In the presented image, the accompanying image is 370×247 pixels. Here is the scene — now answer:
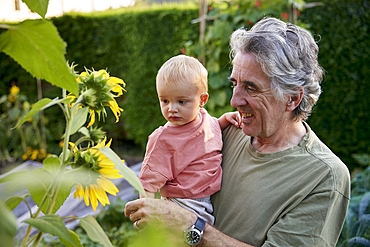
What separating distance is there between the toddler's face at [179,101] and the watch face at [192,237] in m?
0.48

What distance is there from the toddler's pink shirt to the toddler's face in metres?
0.05

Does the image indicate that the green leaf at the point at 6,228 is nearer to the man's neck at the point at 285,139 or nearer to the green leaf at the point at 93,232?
the green leaf at the point at 93,232

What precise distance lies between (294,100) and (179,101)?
0.52 meters

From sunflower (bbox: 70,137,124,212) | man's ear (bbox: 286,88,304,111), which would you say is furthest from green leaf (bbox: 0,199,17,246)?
man's ear (bbox: 286,88,304,111)

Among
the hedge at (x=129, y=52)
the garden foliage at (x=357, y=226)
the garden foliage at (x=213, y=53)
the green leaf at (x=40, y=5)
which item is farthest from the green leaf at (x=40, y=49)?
the hedge at (x=129, y=52)

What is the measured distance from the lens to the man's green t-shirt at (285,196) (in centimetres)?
119

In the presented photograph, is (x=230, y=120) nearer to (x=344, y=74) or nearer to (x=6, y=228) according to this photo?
(x=6, y=228)

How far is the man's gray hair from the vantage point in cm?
136

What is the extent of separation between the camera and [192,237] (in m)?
1.29

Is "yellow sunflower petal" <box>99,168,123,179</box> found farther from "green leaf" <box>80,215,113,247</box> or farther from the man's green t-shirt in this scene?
the man's green t-shirt

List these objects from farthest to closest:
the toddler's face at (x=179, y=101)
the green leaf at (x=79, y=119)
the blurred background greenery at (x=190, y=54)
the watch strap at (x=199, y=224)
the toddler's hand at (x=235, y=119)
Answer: the blurred background greenery at (x=190, y=54) < the toddler's hand at (x=235, y=119) < the toddler's face at (x=179, y=101) < the watch strap at (x=199, y=224) < the green leaf at (x=79, y=119)

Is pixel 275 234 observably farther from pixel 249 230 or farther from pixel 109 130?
pixel 109 130

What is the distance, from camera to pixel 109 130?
6598 mm

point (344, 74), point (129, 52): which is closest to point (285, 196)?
point (344, 74)
